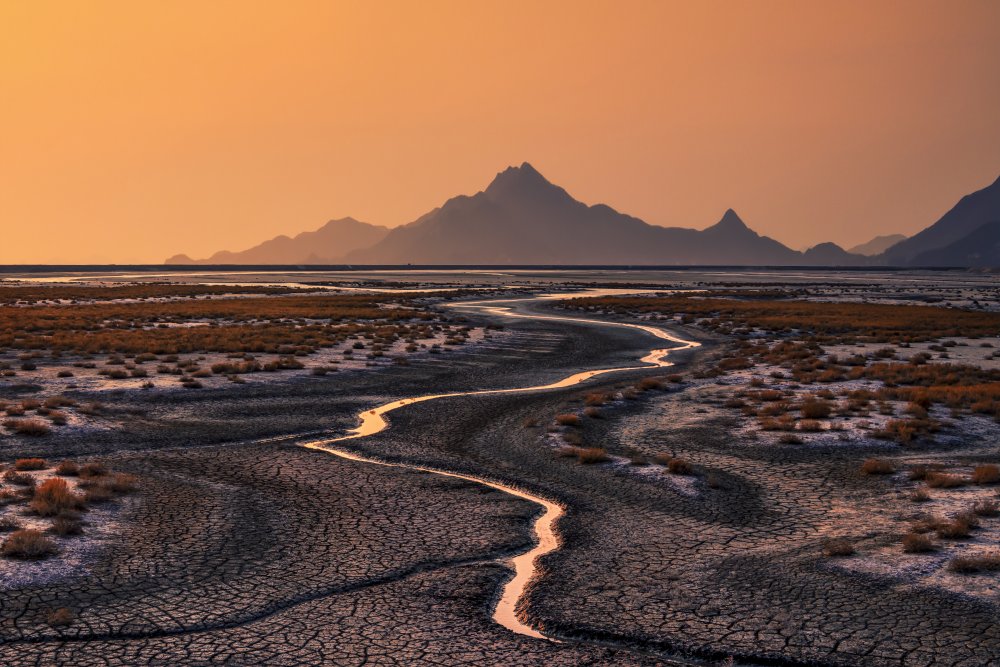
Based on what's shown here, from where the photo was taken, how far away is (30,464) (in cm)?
1509

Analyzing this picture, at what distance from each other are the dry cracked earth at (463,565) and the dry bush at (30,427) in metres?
0.55

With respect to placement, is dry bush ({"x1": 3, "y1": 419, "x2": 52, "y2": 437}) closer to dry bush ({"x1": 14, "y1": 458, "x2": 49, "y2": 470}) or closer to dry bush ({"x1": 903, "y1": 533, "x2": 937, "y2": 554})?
dry bush ({"x1": 14, "y1": 458, "x2": 49, "y2": 470})

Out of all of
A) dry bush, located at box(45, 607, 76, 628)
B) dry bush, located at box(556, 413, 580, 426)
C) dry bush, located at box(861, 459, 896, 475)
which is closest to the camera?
dry bush, located at box(45, 607, 76, 628)

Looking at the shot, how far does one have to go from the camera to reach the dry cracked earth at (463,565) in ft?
26.7

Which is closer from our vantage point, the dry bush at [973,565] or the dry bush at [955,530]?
the dry bush at [973,565]

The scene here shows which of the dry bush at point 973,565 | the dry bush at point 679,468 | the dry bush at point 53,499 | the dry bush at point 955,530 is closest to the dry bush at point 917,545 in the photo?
the dry bush at point 955,530

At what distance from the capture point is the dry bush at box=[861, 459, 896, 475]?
15719 mm

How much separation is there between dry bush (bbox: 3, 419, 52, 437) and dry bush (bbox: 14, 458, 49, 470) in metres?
3.16

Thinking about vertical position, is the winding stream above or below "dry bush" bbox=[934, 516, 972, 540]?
below

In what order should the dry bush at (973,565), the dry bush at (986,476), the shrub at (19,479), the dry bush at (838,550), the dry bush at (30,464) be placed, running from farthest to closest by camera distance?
the dry bush at (30,464), the dry bush at (986,476), the shrub at (19,479), the dry bush at (838,550), the dry bush at (973,565)

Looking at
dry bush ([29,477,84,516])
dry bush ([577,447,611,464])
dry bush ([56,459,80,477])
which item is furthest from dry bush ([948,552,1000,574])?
dry bush ([56,459,80,477])

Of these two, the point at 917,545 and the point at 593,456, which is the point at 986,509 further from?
the point at 593,456

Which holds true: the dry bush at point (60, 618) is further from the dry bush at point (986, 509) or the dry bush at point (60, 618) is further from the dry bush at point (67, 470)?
the dry bush at point (986, 509)

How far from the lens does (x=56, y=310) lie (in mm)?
66500
